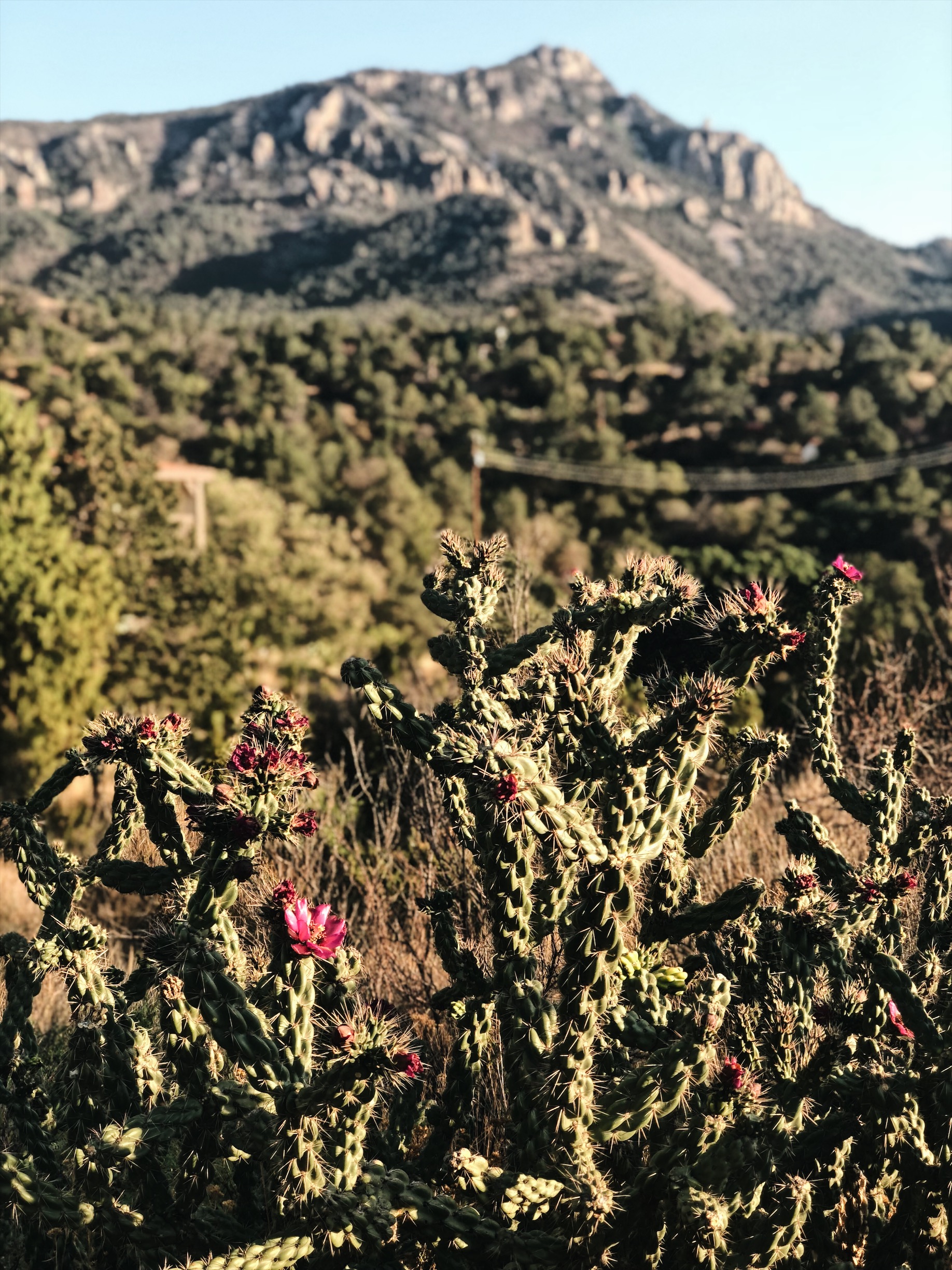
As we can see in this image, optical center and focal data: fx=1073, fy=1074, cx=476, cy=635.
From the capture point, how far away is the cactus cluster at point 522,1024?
2660 millimetres

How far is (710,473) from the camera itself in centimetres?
3794

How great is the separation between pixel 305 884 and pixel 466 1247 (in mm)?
3540

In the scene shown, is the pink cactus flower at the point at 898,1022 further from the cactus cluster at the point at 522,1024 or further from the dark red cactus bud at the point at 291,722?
the dark red cactus bud at the point at 291,722

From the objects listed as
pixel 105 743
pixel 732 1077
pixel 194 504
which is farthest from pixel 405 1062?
pixel 194 504

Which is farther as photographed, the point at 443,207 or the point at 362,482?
the point at 443,207

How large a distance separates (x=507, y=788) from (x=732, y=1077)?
2.99 feet

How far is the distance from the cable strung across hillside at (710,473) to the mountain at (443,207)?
32.6 metres

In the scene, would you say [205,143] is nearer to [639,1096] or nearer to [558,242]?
[558,242]

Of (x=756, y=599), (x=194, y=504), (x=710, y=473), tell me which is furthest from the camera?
(x=710, y=473)

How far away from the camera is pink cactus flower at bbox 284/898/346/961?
259 centimetres

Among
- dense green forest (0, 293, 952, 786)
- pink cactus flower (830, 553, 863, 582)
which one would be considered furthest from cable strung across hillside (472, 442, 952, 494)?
pink cactus flower (830, 553, 863, 582)

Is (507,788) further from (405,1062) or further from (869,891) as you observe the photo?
(869,891)

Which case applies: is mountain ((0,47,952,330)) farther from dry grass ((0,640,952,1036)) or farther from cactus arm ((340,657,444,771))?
cactus arm ((340,657,444,771))

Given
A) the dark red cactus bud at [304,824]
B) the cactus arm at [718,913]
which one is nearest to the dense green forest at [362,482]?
the cactus arm at [718,913]
